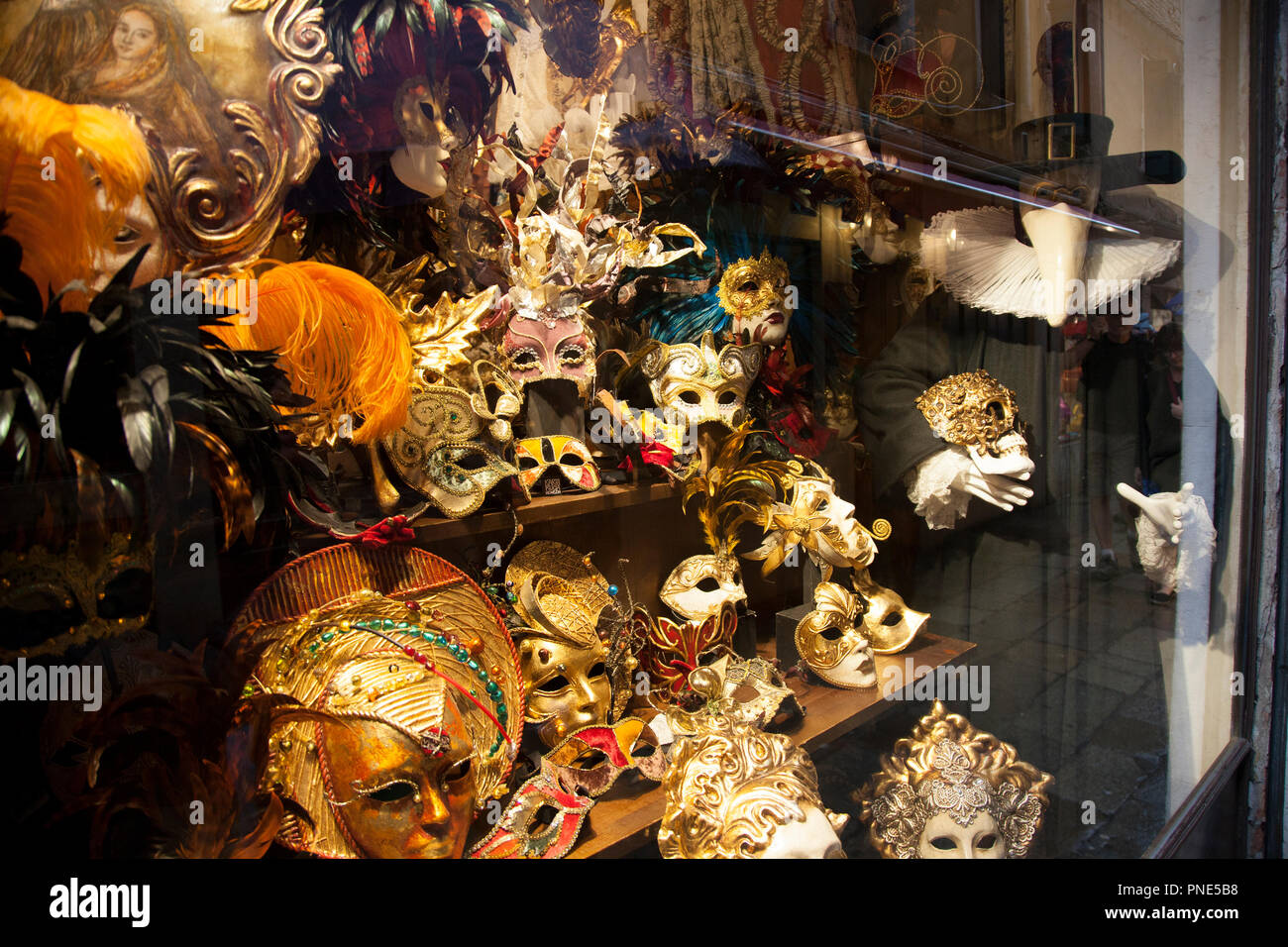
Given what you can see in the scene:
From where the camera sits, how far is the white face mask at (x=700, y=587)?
5.53 feet

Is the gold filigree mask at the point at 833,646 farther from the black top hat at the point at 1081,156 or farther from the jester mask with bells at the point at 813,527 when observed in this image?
the black top hat at the point at 1081,156

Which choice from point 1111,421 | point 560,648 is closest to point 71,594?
point 560,648

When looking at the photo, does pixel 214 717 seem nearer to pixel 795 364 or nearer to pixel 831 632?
pixel 831 632

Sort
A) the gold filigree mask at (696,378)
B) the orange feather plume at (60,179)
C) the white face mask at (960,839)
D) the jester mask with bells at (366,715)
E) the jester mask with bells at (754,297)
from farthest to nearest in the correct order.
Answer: the jester mask with bells at (754,297) < the gold filigree mask at (696,378) < the white face mask at (960,839) < the jester mask with bells at (366,715) < the orange feather plume at (60,179)

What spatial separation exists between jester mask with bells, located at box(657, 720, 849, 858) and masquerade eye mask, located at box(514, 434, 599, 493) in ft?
1.79

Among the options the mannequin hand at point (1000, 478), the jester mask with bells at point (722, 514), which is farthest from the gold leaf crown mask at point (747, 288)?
the mannequin hand at point (1000, 478)

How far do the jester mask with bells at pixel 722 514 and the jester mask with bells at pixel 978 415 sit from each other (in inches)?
17.9

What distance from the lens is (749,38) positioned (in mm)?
1743

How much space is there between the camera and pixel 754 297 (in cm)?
179

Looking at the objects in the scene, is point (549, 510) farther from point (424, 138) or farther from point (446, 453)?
point (424, 138)

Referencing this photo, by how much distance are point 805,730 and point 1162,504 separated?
1.14m

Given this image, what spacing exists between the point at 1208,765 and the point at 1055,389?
1.03m

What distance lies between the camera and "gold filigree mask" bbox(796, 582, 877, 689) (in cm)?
184

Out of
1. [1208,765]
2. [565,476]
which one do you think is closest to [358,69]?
[565,476]
